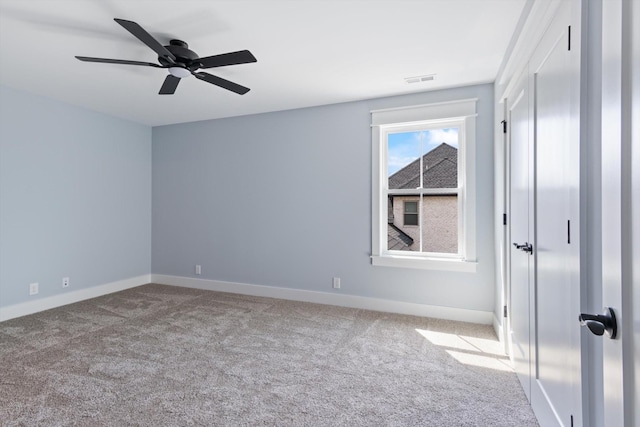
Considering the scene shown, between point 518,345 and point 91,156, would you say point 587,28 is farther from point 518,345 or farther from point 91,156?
point 91,156

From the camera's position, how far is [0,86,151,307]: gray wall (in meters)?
3.45

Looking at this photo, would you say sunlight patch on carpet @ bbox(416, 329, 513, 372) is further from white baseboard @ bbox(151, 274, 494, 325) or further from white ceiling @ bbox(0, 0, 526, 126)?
white ceiling @ bbox(0, 0, 526, 126)

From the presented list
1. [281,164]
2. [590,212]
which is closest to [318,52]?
[281,164]

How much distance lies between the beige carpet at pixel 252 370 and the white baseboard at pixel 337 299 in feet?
0.45

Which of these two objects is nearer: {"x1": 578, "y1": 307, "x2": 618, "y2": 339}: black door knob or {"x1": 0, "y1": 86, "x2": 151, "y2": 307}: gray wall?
{"x1": 578, "y1": 307, "x2": 618, "y2": 339}: black door knob

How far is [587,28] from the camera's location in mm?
1146

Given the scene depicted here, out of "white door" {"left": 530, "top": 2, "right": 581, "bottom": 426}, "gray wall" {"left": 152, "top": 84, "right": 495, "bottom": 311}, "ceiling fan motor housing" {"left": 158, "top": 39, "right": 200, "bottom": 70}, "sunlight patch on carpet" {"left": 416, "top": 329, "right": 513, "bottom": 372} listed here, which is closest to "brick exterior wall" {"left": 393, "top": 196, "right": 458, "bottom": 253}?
"gray wall" {"left": 152, "top": 84, "right": 495, "bottom": 311}

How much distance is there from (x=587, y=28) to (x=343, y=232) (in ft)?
9.77

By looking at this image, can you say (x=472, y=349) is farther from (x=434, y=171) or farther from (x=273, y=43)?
(x=273, y=43)

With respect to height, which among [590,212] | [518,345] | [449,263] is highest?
[590,212]

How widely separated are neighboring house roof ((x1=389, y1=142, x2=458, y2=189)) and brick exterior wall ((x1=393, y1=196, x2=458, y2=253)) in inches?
6.2

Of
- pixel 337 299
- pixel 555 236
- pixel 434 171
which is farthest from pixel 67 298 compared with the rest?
pixel 555 236

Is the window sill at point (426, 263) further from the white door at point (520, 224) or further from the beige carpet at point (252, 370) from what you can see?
the white door at point (520, 224)

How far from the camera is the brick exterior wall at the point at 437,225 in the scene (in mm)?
3535
